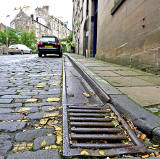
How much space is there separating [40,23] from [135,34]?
57846 millimetres

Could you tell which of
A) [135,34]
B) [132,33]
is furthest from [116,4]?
[135,34]

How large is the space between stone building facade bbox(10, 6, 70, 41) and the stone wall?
4836cm

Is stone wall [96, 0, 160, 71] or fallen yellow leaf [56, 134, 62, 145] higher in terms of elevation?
stone wall [96, 0, 160, 71]

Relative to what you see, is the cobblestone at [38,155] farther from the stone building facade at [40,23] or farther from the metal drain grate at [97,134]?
the stone building facade at [40,23]

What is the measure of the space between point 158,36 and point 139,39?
3.12 ft

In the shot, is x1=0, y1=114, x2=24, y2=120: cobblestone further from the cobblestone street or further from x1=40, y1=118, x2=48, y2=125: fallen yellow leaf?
x1=40, y1=118, x2=48, y2=125: fallen yellow leaf

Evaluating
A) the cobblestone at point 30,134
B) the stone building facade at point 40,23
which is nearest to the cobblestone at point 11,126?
the cobblestone at point 30,134

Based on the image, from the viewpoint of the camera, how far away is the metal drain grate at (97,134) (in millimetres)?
1251

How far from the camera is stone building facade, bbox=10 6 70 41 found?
53.9 m

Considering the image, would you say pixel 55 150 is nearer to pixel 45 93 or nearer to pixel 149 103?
pixel 149 103

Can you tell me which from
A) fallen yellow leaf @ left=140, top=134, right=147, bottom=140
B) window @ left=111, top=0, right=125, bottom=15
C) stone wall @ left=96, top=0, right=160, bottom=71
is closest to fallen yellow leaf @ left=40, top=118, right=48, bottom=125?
fallen yellow leaf @ left=140, top=134, right=147, bottom=140

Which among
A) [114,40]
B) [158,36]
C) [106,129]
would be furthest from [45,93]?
[114,40]

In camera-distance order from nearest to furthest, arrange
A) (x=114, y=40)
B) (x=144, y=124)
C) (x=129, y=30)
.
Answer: (x=144, y=124) → (x=129, y=30) → (x=114, y=40)

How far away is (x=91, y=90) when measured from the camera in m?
3.12
